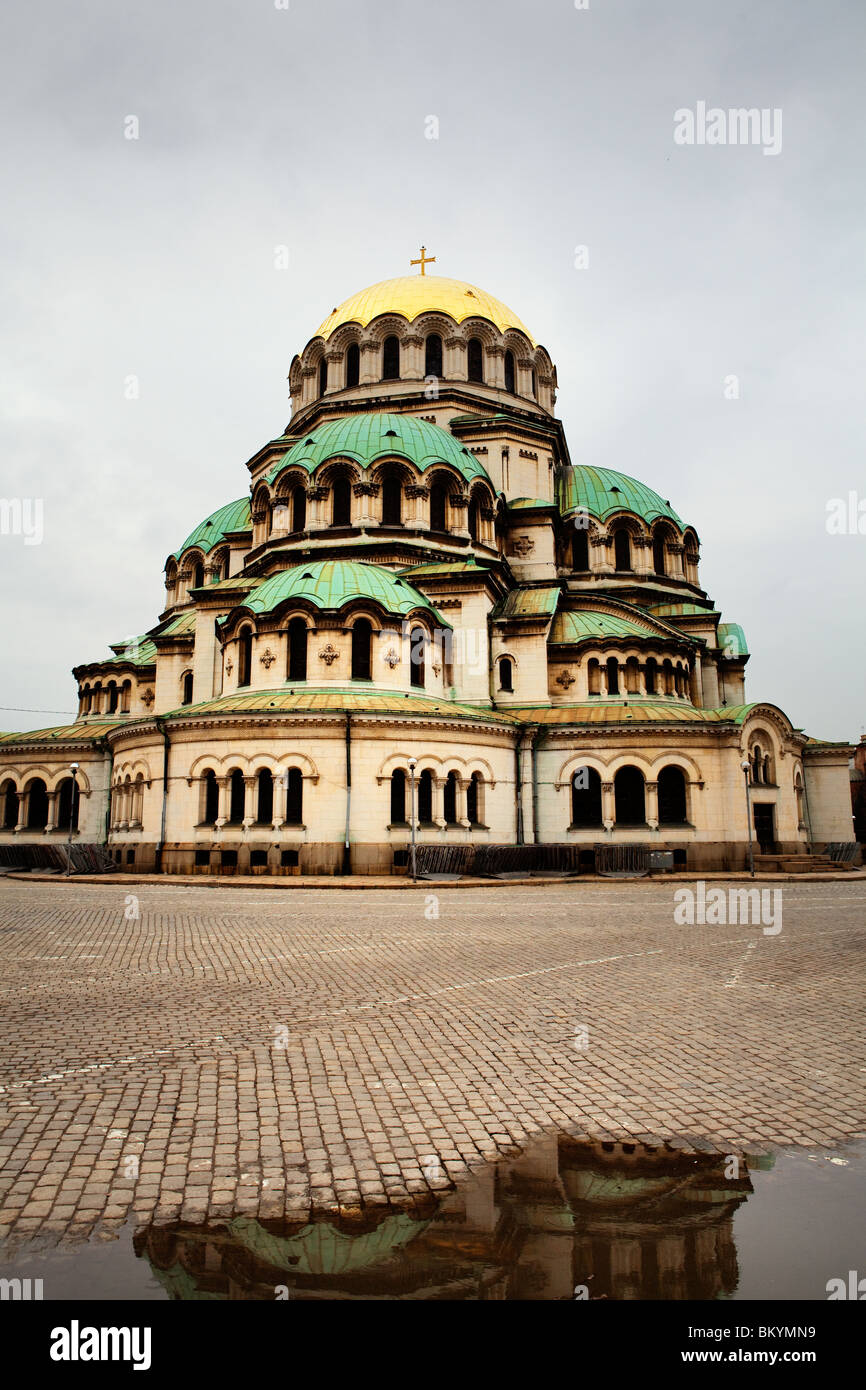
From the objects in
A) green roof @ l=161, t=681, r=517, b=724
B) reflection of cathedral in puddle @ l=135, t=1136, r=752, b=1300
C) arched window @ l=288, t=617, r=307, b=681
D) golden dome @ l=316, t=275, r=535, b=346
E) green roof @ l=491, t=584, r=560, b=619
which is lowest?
reflection of cathedral in puddle @ l=135, t=1136, r=752, b=1300

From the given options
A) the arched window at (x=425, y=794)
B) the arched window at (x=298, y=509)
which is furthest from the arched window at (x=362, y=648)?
the arched window at (x=298, y=509)

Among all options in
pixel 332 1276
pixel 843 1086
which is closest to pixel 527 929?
pixel 843 1086

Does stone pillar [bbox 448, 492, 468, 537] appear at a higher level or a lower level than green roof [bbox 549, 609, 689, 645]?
higher

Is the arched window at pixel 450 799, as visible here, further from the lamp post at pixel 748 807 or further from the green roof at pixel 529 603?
the lamp post at pixel 748 807

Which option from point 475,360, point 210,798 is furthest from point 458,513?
point 210,798

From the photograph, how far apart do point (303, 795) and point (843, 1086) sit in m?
25.2

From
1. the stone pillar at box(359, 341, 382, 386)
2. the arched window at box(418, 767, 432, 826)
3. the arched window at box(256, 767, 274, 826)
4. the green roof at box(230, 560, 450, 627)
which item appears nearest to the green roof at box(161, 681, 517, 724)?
the arched window at box(418, 767, 432, 826)

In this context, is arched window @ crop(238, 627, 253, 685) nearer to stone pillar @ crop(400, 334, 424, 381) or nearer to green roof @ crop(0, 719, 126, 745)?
green roof @ crop(0, 719, 126, 745)

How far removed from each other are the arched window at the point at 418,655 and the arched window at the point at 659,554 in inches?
731

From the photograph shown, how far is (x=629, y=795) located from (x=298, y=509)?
1937 cm

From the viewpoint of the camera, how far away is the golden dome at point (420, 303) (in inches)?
1861

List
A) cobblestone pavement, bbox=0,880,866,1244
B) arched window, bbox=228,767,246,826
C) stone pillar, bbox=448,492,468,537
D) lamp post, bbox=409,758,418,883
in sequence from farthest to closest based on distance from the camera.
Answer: stone pillar, bbox=448,492,468,537
arched window, bbox=228,767,246,826
lamp post, bbox=409,758,418,883
cobblestone pavement, bbox=0,880,866,1244

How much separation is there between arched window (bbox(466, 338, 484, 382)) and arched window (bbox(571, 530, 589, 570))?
31.9 ft

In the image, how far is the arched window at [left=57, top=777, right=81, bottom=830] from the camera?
43.2 meters
